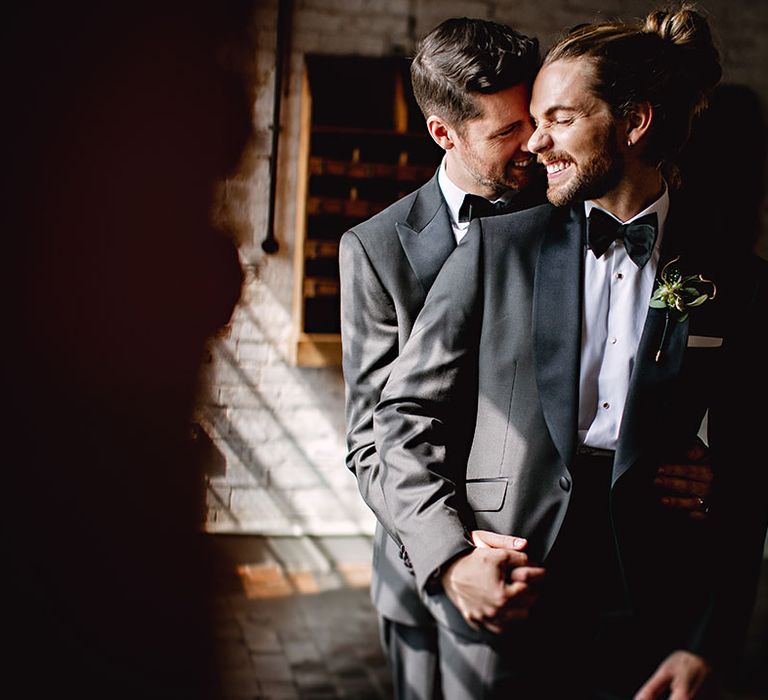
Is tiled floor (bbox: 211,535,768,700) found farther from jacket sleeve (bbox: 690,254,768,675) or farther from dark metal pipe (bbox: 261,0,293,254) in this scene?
jacket sleeve (bbox: 690,254,768,675)

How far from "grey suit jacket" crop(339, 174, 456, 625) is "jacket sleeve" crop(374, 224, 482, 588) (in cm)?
16

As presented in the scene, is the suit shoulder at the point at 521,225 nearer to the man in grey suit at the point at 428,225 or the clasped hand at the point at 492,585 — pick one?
the man in grey suit at the point at 428,225

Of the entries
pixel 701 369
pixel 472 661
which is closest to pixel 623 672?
pixel 472 661

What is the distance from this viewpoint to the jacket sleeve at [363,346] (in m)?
1.57

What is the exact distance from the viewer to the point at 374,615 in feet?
12.3

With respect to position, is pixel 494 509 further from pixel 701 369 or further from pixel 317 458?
pixel 317 458

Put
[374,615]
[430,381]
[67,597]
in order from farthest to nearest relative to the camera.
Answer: [374,615], [430,381], [67,597]

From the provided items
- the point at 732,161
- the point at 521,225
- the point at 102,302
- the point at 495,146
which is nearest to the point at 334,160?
the point at 732,161

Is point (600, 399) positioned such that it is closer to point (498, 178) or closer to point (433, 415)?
point (433, 415)

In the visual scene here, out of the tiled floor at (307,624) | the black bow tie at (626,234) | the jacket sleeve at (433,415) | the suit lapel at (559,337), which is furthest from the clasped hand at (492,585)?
the tiled floor at (307,624)

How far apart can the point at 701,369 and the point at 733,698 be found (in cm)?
236

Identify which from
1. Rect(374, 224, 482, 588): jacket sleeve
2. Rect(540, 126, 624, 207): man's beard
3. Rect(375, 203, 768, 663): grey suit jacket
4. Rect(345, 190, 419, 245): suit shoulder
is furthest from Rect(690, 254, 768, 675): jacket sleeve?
Rect(345, 190, 419, 245): suit shoulder

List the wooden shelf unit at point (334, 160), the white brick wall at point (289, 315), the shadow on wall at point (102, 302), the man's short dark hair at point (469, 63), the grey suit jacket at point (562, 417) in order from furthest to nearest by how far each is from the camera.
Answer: the white brick wall at point (289, 315)
the wooden shelf unit at point (334, 160)
the man's short dark hair at point (469, 63)
the grey suit jacket at point (562, 417)
the shadow on wall at point (102, 302)

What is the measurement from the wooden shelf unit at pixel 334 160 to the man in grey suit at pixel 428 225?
1.70 meters
